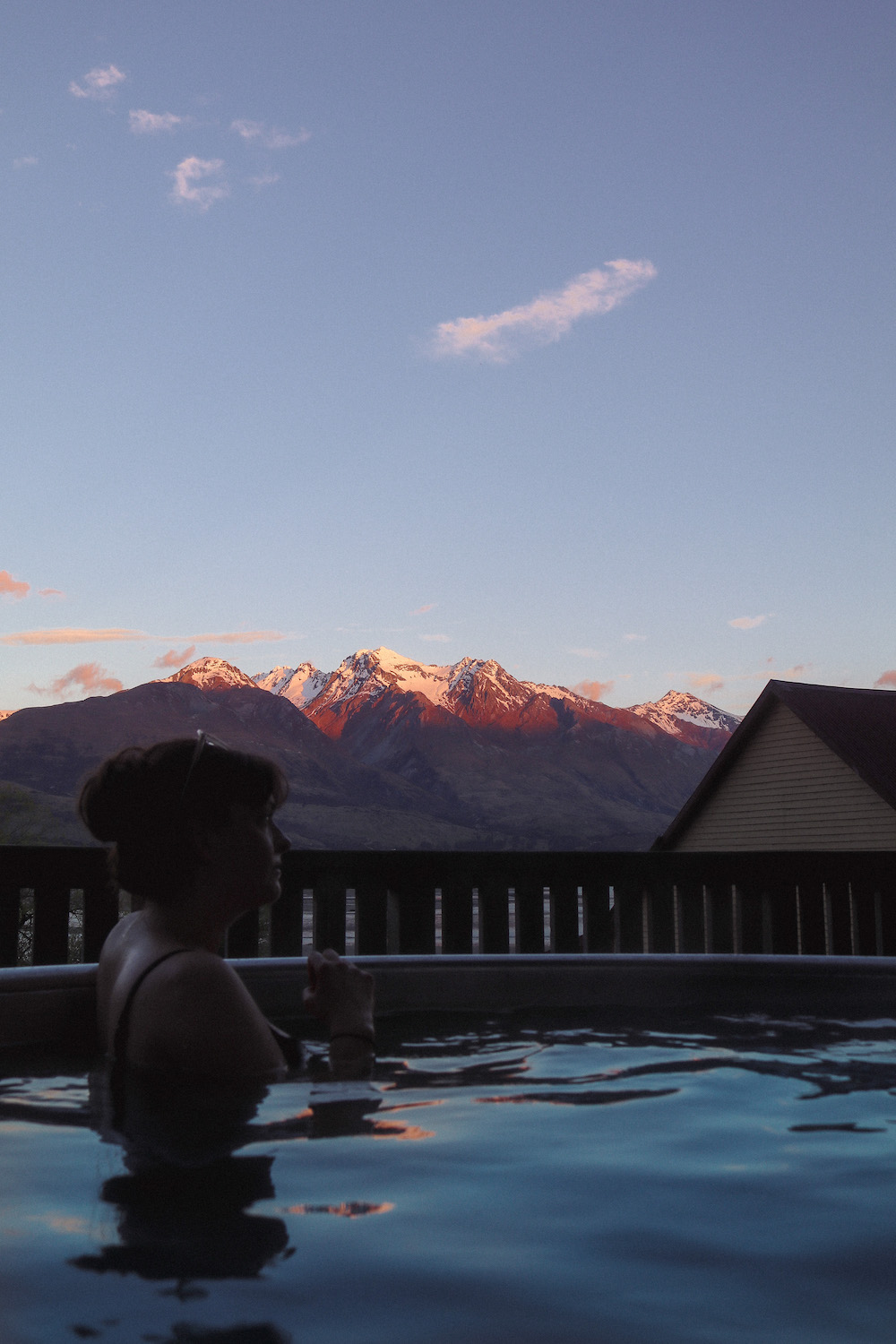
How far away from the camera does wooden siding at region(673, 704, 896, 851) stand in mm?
20312

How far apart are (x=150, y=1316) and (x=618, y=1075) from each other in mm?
1613

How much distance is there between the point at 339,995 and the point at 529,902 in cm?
252

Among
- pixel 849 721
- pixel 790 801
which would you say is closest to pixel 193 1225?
pixel 849 721

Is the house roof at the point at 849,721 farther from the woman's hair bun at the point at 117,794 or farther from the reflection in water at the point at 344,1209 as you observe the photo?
the reflection in water at the point at 344,1209

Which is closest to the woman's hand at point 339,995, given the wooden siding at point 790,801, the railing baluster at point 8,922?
the railing baluster at point 8,922

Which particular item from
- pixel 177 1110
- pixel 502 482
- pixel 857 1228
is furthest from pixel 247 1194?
pixel 502 482

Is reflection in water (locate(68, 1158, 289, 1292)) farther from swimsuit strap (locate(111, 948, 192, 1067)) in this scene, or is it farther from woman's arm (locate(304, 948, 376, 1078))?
woman's arm (locate(304, 948, 376, 1078))

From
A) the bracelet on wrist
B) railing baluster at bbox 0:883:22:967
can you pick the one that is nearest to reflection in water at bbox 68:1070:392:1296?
the bracelet on wrist

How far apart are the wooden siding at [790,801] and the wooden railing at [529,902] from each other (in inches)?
623

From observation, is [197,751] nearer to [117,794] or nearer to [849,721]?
[117,794]

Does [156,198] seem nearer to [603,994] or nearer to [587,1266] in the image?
[603,994]

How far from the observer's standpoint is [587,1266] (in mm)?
1210

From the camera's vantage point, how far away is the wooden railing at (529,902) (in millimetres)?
3930

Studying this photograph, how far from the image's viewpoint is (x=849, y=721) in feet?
68.7
